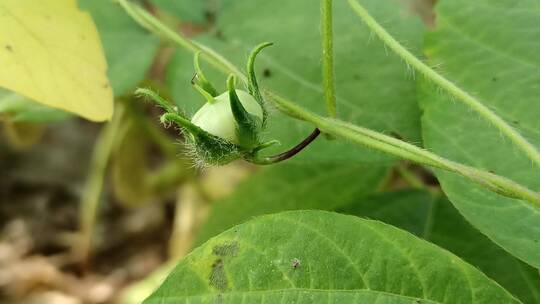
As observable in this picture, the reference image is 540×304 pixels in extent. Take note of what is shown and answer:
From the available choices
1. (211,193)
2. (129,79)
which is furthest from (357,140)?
(211,193)

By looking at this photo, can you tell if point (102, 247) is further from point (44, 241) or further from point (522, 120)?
point (522, 120)

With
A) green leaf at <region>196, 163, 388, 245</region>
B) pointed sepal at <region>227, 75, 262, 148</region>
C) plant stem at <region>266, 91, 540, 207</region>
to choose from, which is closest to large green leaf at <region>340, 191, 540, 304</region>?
green leaf at <region>196, 163, 388, 245</region>

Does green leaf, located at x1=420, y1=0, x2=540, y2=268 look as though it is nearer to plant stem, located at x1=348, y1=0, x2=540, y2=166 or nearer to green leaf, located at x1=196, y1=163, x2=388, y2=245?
plant stem, located at x1=348, y1=0, x2=540, y2=166

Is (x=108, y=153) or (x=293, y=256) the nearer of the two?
(x=293, y=256)

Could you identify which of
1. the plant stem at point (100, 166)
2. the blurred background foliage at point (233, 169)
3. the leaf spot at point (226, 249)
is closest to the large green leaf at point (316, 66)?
the blurred background foliage at point (233, 169)

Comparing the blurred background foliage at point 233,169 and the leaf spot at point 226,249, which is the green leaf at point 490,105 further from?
the leaf spot at point 226,249

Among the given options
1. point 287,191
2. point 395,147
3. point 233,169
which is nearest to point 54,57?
point 395,147
